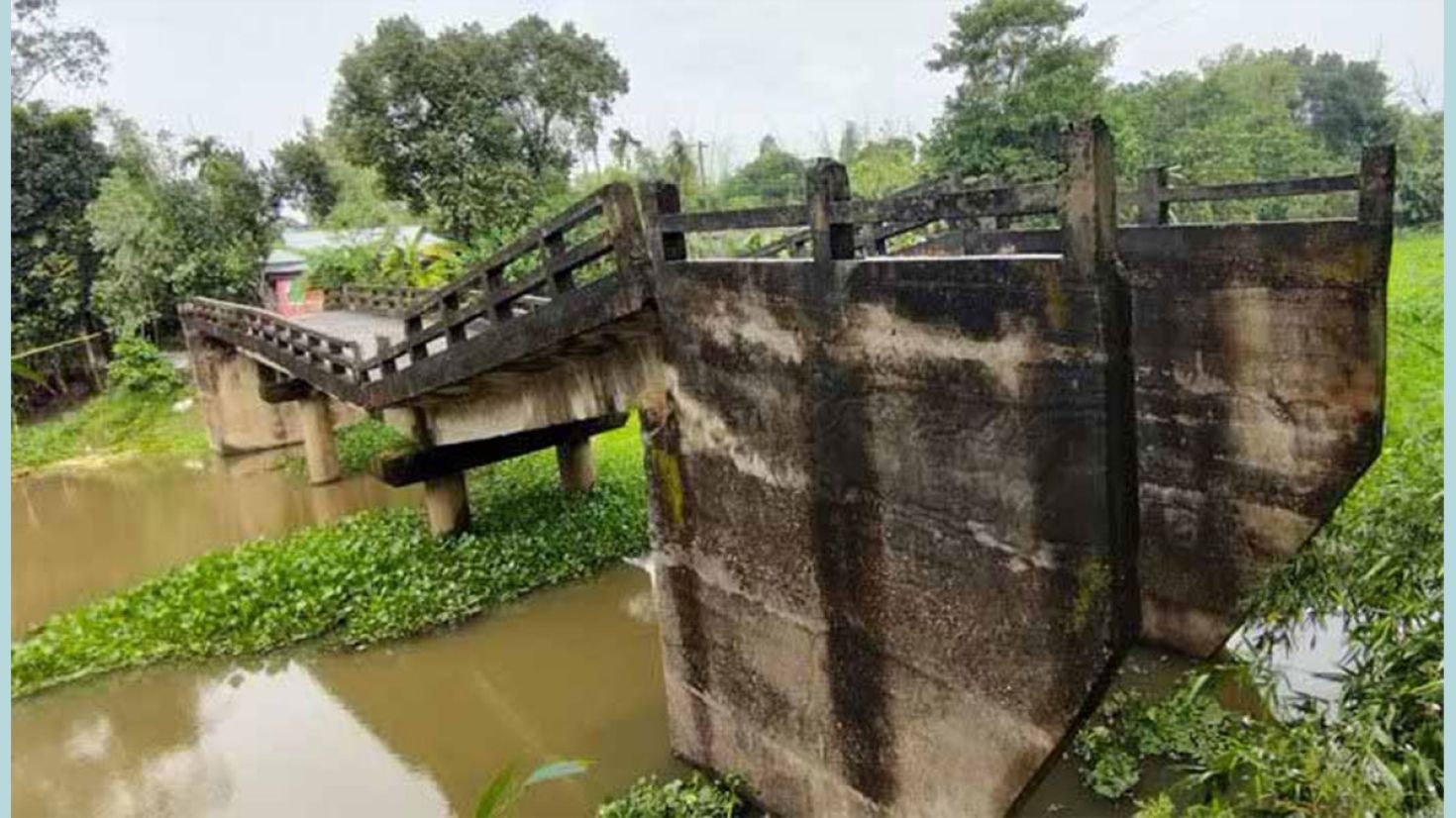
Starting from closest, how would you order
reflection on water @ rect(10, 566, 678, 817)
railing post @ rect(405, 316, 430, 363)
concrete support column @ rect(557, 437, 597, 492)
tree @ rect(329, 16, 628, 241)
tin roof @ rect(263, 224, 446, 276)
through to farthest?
1. reflection on water @ rect(10, 566, 678, 817)
2. railing post @ rect(405, 316, 430, 363)
3. concrete support column @ rect(557, 437, 597, 492)
4. tree @ rect(329, 16, 628, 241)
5. tin roof @ rect(263, 224, 446, 276)

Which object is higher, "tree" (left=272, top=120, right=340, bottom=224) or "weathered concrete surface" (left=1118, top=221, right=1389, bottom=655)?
"tree" (left=272, top=120, right=340, bottom=224)

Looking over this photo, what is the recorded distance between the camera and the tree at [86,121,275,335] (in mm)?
24828

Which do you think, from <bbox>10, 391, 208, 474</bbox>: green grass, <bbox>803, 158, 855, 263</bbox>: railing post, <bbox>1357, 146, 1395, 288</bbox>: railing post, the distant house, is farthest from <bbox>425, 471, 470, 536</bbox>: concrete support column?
the distant house

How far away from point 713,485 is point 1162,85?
36480 millimetres

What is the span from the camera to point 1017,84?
26.0 m

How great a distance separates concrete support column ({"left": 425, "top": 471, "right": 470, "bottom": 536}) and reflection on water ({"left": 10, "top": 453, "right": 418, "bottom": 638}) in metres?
4.21

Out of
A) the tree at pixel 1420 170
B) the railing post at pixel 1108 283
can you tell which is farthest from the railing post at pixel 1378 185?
the tree at pixel 1420 170

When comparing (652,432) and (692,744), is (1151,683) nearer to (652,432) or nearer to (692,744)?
(692,744)

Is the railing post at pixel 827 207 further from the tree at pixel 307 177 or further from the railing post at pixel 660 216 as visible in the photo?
the tree at pixel 307 177

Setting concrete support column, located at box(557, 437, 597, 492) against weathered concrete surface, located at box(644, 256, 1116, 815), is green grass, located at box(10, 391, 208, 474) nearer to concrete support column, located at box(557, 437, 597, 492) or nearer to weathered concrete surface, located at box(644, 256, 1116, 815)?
concrete support column, located at box(557, 437, 597, 492)

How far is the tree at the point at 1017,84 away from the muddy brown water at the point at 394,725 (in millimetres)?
18533

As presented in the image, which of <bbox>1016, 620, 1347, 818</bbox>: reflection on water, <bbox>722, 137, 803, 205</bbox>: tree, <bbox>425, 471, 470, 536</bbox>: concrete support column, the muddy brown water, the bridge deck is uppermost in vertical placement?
<bbox>722, 137, 803, 205</bbox>: tree

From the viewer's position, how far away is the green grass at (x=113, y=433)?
69.7 feet

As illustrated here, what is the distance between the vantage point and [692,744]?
286 inches
